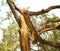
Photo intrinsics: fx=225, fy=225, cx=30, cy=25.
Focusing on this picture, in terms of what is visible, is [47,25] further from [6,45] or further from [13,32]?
[13,32]

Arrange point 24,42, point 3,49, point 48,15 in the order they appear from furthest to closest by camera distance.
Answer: point 48,15
point 3,49
point 24,42

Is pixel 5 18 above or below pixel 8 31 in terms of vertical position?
above

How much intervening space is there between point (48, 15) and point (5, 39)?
1876mm

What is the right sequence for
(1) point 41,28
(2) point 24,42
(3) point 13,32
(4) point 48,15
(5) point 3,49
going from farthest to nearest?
(3) point 13,32 → (4) point 48,15 → (5) point 3,49 → (1) point 41,28 → (2) point 24,42

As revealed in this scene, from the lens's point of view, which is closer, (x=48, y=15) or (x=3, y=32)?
(x=48, y=15)


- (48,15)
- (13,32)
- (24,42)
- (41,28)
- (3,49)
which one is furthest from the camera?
(13,32)

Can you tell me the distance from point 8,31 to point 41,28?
113 inches

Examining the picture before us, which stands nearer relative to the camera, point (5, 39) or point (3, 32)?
point (5, 39)

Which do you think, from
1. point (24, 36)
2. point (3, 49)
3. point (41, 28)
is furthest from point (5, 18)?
point (24, 36)

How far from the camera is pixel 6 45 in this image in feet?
25.5

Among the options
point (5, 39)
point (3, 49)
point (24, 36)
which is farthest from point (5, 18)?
point (24, 36)

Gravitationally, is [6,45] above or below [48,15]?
below

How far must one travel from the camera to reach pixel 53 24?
6.85 metres

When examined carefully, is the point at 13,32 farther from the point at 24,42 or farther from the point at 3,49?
the point at 24,42
